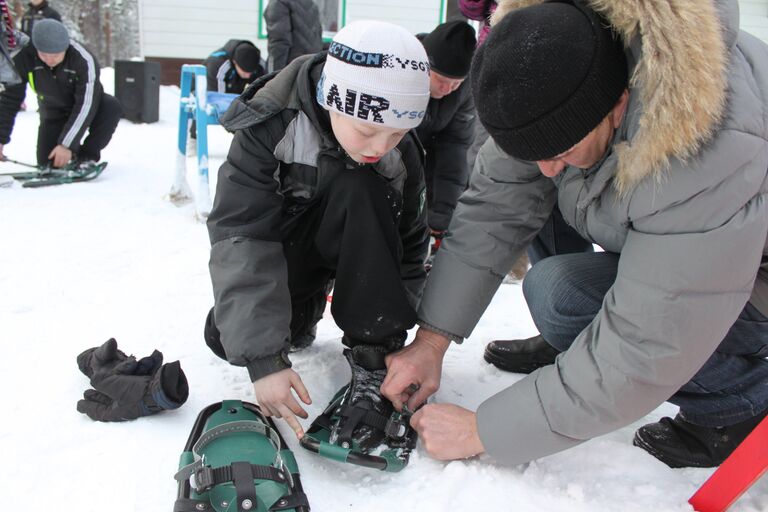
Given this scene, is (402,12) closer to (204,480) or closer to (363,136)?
(363,136)

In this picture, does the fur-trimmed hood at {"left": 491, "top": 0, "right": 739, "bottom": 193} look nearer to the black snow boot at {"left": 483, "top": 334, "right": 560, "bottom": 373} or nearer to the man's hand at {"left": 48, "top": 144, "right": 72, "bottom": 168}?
the black snow boot at {"left": 483, "top": 334, "right": 560, "bottom": 373}

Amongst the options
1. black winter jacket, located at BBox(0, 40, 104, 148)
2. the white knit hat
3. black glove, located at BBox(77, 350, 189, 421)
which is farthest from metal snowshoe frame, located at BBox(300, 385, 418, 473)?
black winter jacket, located at BBox(0, 40, 104, 148)

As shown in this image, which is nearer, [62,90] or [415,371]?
[415,371]

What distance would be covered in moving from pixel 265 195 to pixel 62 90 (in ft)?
12.6

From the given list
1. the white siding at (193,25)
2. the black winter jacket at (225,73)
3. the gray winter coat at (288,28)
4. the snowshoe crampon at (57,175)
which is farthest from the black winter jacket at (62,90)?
the white siding at (193,25)

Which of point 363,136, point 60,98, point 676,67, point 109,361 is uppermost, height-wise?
point 676,67

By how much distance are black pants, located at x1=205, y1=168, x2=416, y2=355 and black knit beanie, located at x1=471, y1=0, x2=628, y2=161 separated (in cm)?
47

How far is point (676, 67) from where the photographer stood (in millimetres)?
871

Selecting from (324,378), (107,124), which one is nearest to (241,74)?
(107,124)

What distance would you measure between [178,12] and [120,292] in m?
7.91

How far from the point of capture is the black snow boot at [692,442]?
51.5 inches

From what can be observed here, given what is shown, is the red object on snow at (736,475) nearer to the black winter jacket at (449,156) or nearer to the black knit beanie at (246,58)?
the black winter jacket at (449,156)

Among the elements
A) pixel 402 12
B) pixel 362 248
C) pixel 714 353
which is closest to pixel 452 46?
pixel 362 248

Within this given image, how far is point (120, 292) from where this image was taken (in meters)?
2.14
